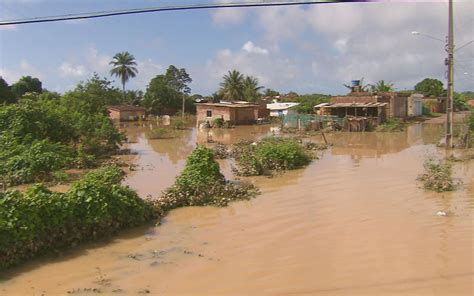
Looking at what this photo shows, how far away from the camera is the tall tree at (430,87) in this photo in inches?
2990

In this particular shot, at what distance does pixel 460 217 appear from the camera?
10.2 m

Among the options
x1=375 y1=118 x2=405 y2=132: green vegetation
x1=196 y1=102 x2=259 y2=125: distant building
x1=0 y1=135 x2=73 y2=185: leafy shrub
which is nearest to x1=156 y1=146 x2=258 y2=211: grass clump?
x1=0 y1=135 x2=73 y2=185: leafy shrub

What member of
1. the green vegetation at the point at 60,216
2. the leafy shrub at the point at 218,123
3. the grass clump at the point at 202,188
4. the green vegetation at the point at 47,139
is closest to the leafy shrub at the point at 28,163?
the green vegetation at the point at 47,139

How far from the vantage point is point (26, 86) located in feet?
194

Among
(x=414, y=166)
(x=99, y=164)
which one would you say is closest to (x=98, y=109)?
(x=99, y=164)

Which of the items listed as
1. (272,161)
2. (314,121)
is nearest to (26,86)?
(314,121)

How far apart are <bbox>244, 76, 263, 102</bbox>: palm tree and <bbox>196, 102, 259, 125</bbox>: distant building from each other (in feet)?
55.6

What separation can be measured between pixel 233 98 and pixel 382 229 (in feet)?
179

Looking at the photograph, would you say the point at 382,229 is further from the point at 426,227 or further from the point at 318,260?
the point at 318,260

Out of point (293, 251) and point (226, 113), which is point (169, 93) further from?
point (293, 251)

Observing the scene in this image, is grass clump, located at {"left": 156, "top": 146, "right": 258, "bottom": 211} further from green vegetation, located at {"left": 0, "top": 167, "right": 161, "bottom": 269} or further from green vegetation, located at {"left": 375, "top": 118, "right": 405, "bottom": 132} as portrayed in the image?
green vegetation, located at {"left": 375, "top": 118, "right": 405, "bottom": 132}

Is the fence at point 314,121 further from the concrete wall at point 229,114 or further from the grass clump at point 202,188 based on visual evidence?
the grass clump at point 202,188

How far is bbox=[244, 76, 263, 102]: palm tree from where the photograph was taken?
213 feet

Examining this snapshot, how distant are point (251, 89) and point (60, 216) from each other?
58756mm
